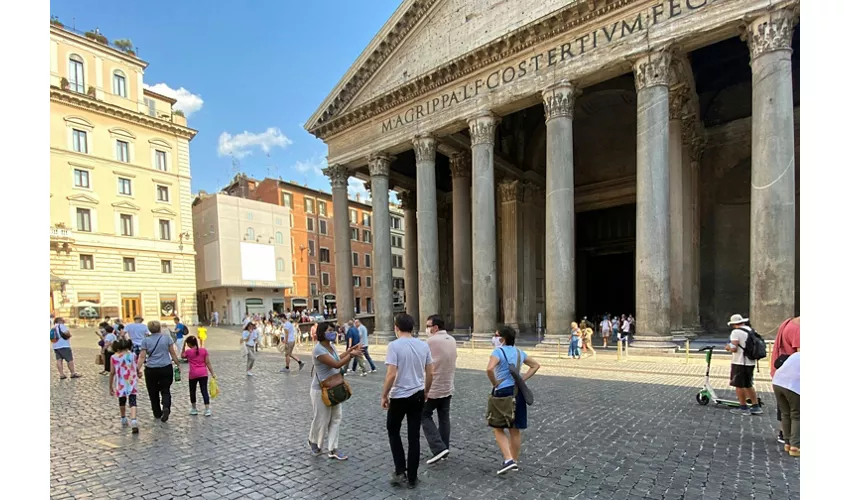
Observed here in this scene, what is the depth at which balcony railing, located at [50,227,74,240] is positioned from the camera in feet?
90.2

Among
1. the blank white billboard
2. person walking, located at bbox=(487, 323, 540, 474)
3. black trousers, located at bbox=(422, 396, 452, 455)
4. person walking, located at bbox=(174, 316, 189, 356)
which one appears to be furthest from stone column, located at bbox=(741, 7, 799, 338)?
the blank white billboard

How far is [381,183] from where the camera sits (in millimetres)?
21625

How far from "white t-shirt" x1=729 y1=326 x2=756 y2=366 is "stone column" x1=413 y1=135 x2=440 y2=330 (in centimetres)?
1335

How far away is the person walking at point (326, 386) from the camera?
4938 millimetres

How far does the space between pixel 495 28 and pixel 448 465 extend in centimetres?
1656

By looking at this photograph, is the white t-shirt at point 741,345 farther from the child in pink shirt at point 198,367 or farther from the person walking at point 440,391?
the child in pink shirt at point 198,367

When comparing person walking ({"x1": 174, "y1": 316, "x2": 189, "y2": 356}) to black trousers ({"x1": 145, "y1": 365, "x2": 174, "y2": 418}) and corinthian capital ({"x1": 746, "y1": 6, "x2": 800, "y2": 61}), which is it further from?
corinthian capital ({"x1": 746, "y1": 6, "x2": 800, "y2": 61})

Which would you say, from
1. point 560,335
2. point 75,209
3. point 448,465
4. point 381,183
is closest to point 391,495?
point 448,465

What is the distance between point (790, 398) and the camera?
4.76 meters

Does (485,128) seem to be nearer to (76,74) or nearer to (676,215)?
(676,215)

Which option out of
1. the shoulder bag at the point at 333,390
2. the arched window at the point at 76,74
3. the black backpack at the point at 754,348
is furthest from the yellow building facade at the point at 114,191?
the black backpack at the point at 754,348

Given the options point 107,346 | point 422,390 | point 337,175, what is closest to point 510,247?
point 337,175

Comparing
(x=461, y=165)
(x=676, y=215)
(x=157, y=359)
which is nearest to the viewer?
(x=157, y=359)

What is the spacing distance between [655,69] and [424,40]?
33.0ft
